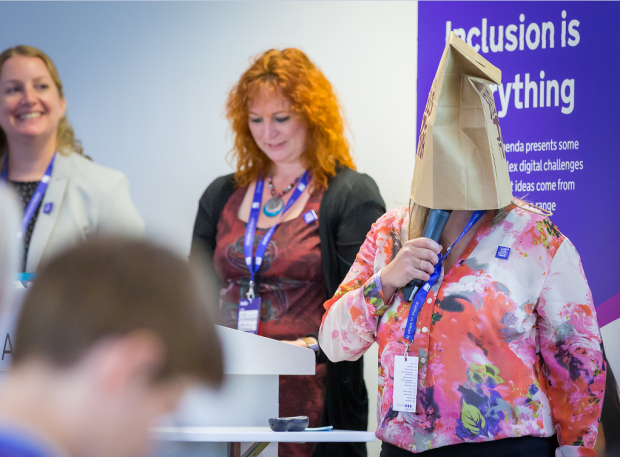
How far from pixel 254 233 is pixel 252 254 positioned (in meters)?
0.10

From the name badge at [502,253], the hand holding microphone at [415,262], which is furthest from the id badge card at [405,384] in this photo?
the name badge at [502,253]

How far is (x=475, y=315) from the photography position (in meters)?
1.55

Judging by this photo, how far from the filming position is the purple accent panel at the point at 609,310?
2707 mm

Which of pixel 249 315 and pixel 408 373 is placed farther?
pixel 249 315

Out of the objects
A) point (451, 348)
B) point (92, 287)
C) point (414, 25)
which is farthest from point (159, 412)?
point (414, 25)

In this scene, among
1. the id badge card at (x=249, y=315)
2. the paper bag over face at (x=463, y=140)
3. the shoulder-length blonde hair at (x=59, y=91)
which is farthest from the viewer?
the shoulder-length blonde hair at (x=59, y=91)

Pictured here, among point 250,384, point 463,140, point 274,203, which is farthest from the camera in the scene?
point 274,203

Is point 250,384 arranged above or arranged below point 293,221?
below

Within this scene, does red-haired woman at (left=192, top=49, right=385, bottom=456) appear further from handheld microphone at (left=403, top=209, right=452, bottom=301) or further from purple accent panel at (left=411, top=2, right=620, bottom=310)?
handheld microphone at (left=403, top=209, right=452, bottom=301)

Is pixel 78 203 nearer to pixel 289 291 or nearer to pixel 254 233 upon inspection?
pixel 254 233

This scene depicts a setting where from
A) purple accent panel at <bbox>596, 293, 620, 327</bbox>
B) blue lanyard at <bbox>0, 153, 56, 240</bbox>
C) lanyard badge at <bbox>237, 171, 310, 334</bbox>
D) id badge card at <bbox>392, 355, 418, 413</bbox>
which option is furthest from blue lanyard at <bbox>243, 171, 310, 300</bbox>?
purple accent panel at <bbox>596, 293, 620, 327</bbox>

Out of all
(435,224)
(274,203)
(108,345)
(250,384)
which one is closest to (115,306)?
(108,345)

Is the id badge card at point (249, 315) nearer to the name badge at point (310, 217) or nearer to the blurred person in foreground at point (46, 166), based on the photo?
the name badge at point (310, 217)

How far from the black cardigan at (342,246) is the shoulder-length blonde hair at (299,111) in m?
0.10
